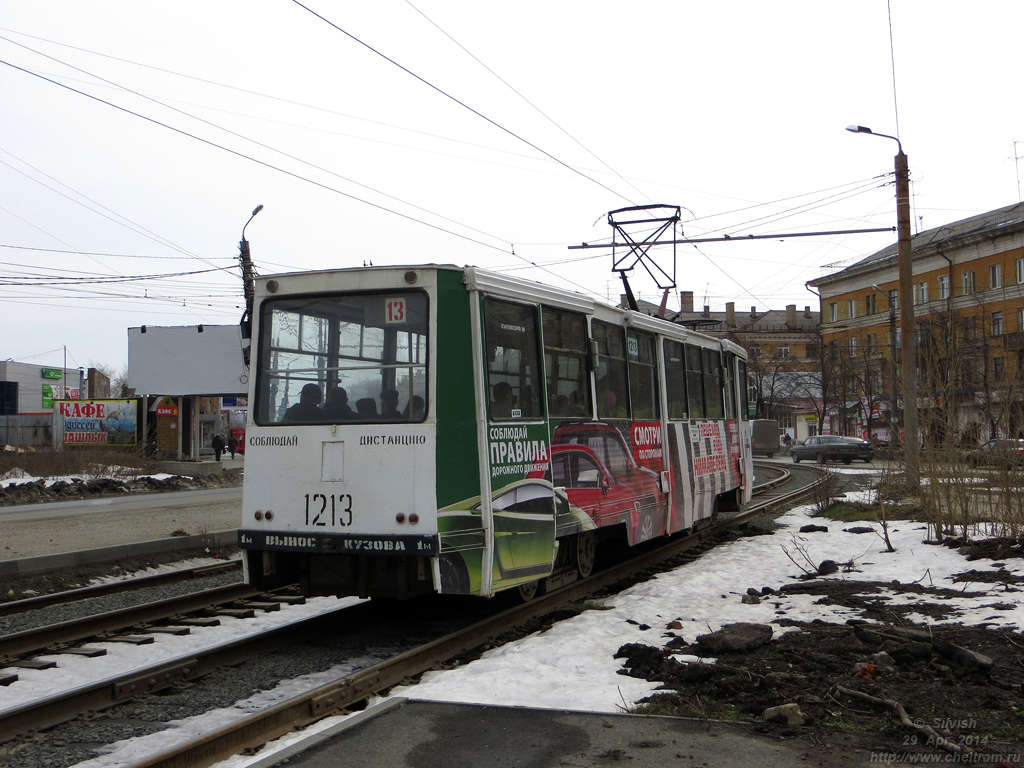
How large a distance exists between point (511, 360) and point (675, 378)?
15.3 ft

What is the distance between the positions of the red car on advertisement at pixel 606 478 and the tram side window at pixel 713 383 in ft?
9.51

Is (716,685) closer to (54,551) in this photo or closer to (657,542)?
(657,542)

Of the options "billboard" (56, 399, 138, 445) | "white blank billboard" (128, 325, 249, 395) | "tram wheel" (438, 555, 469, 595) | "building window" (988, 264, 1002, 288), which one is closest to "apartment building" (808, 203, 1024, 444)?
"building window" (988, 264, 1002, 288)

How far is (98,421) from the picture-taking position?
160 feet

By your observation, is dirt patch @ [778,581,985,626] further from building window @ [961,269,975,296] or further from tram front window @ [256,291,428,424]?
building window @ [961,269,975,296]

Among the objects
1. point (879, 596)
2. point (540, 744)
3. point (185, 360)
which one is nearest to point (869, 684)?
point (540, 744)

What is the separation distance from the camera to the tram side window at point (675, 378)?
1212 cm

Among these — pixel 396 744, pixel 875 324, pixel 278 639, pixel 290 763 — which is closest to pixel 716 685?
pixel 396 744

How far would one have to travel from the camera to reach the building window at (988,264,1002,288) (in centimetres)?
5328

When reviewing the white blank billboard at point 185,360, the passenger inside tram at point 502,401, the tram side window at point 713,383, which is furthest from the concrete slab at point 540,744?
the white blank billboard at point 185,360

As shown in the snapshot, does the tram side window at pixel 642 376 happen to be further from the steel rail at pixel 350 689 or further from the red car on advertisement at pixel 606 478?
the steel rail at pixel 350 689

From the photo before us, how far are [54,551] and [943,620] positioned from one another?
437 inches

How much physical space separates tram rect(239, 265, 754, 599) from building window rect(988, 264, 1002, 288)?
5134cm

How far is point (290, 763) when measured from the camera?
4.71m
